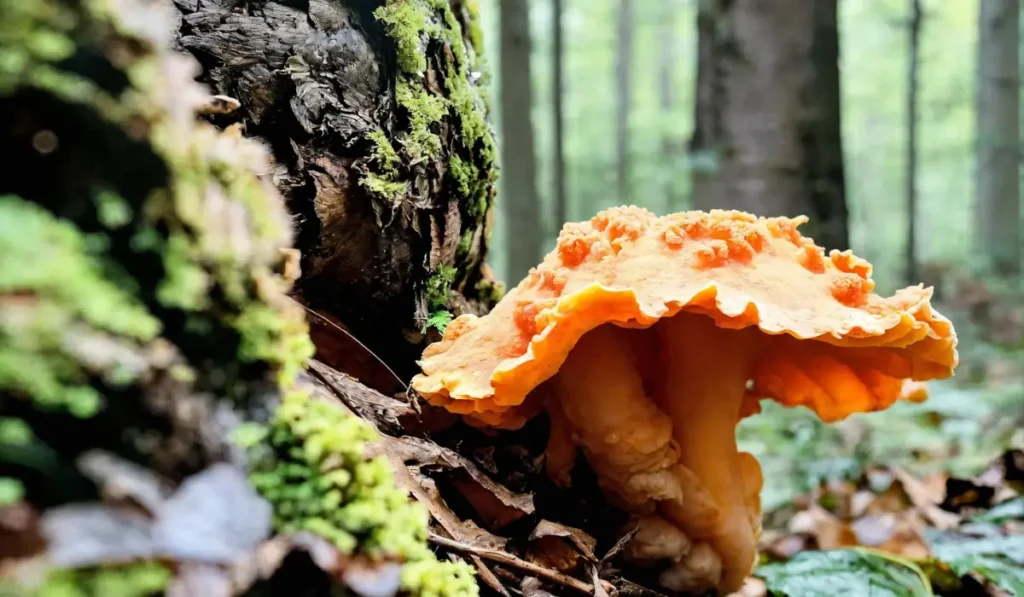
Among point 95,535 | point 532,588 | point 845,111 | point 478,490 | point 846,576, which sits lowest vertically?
point 846,576

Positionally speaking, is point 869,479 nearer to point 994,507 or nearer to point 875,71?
point 994,507

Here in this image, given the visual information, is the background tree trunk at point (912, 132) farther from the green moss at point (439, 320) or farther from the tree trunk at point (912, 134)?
the green moss at point (439, 320)

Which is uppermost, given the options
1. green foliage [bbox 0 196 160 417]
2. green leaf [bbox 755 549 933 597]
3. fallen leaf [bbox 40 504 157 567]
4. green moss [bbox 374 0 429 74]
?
green moss [bbox 374 0 429 74]

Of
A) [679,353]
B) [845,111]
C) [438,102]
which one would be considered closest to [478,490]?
[679,353]

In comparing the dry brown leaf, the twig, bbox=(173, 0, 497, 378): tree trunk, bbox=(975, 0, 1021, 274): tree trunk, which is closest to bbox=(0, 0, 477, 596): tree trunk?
the twig

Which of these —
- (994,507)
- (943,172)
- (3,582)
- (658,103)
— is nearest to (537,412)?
(3,582)

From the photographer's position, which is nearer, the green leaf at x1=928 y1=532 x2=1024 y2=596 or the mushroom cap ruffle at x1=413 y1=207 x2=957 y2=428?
the mushroom cap ruffle at x1=413 y1=207 x2=957 y2=428

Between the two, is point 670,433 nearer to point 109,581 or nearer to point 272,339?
point 272,339

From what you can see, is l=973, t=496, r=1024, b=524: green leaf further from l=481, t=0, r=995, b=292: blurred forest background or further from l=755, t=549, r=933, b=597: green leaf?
l=481, t=0, r=995, b=292: blurred forest background
